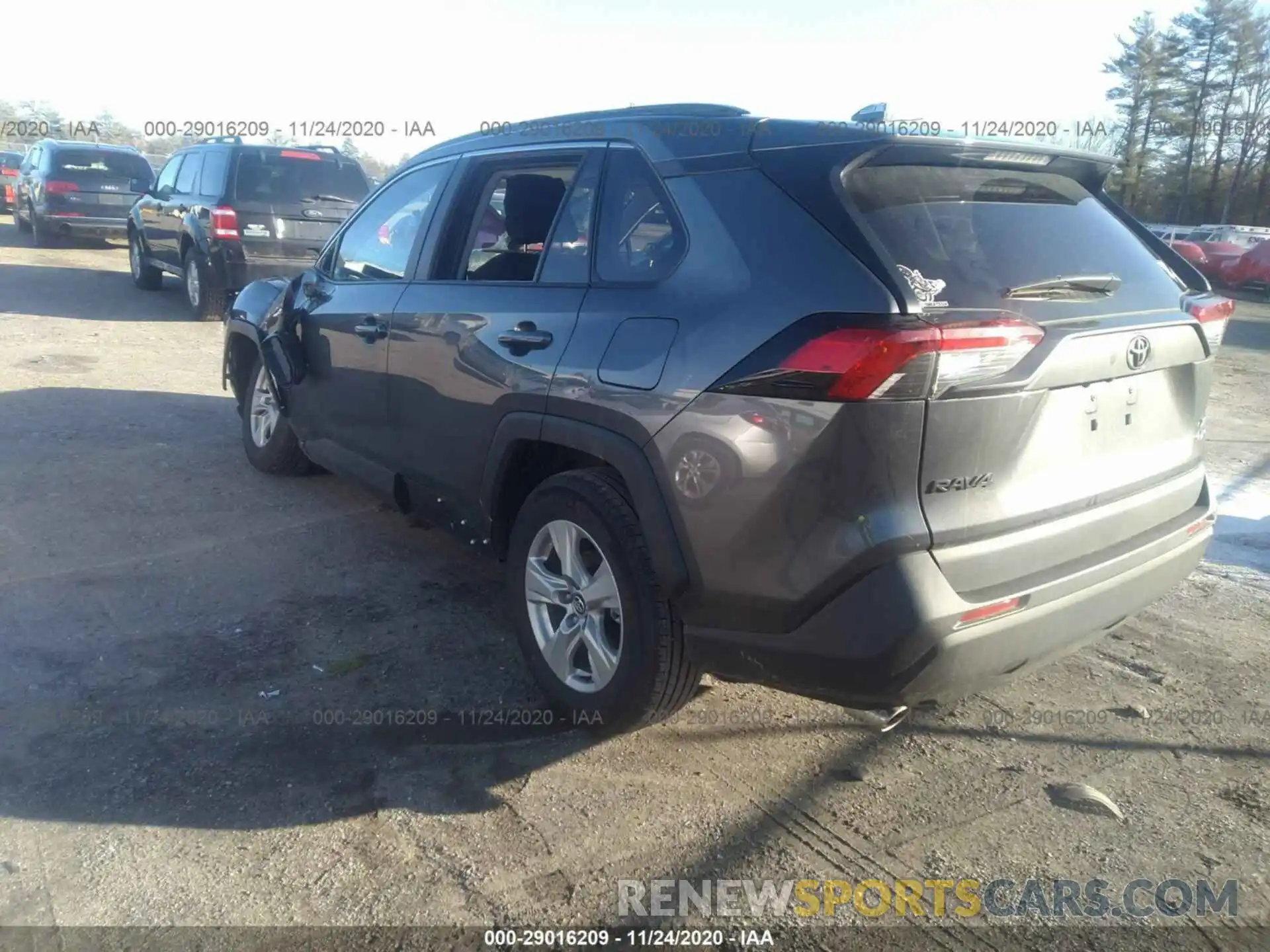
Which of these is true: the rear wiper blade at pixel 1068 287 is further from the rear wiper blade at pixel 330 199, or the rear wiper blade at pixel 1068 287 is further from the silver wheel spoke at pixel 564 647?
the rear wiper blade at pixel 330 199

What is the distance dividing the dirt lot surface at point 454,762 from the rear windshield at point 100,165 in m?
13.0

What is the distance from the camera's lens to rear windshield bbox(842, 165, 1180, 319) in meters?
2.68

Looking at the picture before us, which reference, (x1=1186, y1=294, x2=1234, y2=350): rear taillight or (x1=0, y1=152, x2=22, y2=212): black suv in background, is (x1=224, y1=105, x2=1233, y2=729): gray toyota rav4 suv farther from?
(x1=0, y1=152, x2=22, y2=212): black suv in background

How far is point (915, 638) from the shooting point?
2.54 meters

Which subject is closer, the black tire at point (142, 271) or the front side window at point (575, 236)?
the front side window at point (575, 236)

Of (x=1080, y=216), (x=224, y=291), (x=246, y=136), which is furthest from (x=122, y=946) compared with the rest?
(x=246, y=136)

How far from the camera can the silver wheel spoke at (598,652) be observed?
10.6 ft

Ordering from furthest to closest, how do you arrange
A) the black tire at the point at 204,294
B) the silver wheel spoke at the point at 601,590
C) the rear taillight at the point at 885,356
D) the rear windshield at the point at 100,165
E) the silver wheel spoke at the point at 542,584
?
1. the rear windshield at the point at 100,165
2. the black tire at the point at 204,294
3. the silver wheel spoke at the point at 542,584
4. the silver wheel spoke at the point at 601,590
5. the rear taillight at the point at 885,356

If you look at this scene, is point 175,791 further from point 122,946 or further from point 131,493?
point 131,493

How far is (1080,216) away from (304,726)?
9.76ft

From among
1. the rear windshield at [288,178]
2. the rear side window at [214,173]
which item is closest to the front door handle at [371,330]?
the rear windshield at [288,178]

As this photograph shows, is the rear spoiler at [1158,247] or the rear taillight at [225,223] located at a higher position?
the rear spoiler at [1158,247]

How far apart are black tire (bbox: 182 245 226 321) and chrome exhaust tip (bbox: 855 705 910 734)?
31.8ft

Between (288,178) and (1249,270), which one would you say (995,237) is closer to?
(288,178)
